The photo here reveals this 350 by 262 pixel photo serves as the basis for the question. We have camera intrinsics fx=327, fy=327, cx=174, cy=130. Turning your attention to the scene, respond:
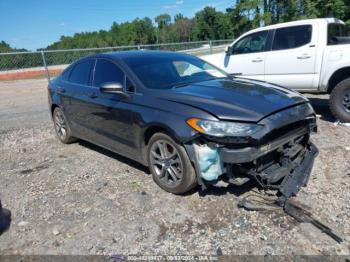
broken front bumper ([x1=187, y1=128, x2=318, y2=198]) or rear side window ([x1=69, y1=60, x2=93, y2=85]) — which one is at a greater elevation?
rear side window ([x1=69, y1=60, x2=93, y2=85])

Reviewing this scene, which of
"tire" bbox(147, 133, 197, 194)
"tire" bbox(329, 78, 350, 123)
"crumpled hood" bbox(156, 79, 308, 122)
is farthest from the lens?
"tire" bbox(329, 78, 350, 123)

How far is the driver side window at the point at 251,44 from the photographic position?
7.39m

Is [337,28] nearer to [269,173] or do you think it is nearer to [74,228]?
[269,173]

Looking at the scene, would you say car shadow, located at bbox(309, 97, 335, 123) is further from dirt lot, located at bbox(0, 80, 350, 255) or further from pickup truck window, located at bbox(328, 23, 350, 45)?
pickup truck window, located at bbox(328, 23, 350, 45)

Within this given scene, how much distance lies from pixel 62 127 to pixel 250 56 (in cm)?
445

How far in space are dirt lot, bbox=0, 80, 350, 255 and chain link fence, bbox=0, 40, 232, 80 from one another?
10.3m

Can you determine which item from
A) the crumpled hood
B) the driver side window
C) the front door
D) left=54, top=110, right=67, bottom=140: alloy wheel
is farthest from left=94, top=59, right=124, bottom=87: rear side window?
the driver side window

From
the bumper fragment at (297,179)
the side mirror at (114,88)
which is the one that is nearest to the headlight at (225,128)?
the bumper fragment at (297,179)

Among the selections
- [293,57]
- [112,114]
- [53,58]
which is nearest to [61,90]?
[112,114]

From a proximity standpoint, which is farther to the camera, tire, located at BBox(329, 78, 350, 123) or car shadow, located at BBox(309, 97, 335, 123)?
car shadow, located at BBox(309, 97, 335, 123)

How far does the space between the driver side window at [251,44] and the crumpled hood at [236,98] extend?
345cm

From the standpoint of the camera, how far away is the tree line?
17.0m

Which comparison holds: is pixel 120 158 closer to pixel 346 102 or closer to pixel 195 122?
pixel 195 122

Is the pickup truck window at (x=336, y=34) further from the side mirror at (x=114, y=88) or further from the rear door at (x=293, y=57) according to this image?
the side mirror at (x=114, y=88)
